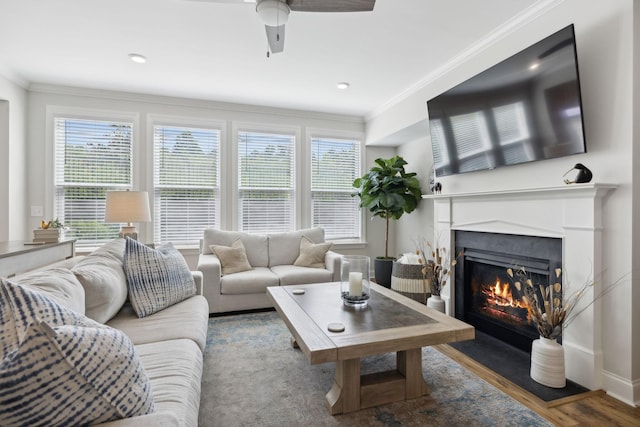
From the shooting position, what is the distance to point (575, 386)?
2.12 m

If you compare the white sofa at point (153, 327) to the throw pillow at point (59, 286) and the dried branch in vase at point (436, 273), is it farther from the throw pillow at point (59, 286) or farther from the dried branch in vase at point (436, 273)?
the dried branch in vase at point (436, 273)

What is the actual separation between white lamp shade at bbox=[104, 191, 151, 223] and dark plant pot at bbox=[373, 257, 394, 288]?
3.06 metres

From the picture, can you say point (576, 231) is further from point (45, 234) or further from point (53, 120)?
point (53, 120)

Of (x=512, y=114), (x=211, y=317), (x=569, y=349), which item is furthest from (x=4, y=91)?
(x=569, y=349)

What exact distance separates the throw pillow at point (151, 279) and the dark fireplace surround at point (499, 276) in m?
2.55

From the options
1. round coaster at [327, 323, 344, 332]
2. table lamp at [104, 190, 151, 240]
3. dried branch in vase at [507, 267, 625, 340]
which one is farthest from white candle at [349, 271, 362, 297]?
table lamp at [104, 190, 151, 240]

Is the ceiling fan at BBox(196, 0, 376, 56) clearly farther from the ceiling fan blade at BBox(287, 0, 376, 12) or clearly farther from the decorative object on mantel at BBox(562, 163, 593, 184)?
the decorative object on mantel at BBox(562, 163, 593, 184)

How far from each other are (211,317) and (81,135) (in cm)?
279

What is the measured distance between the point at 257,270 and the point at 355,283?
2.02 m

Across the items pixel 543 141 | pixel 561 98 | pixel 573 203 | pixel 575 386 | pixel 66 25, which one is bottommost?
pixel 575 386

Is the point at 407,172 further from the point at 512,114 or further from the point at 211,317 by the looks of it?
the point at 211,317

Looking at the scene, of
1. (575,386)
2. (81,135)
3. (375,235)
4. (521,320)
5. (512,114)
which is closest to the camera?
(575,386)

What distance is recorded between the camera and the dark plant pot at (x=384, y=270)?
4633mm

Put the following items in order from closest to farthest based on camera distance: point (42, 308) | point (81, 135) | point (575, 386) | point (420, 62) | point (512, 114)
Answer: point (42, 308), point (575, 386), point (512, 114), point (420, 62), point (81, 135)
